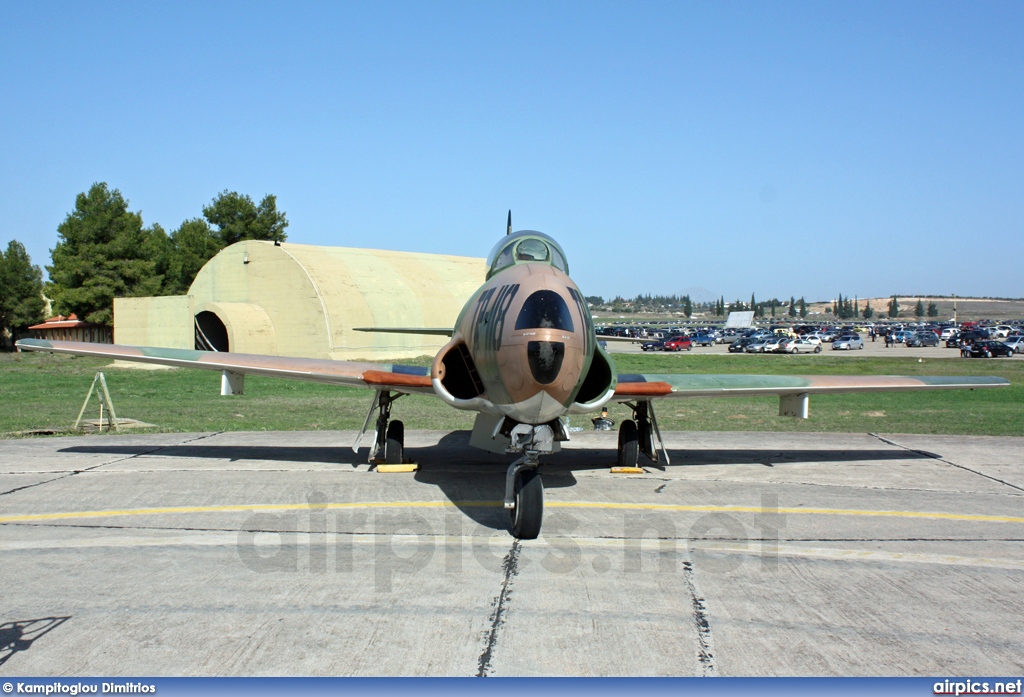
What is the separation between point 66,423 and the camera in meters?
18.8

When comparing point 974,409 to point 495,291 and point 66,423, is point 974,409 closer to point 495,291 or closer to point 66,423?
point 495,291

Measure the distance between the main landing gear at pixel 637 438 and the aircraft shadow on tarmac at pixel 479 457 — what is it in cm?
29

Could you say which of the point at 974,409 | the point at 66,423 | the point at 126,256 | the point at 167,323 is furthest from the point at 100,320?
the point at 974,409

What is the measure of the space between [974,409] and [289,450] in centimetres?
1968

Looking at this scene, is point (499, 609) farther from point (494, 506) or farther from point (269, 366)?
point (269, 366)

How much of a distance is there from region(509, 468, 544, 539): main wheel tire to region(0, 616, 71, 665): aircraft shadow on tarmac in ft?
13.6

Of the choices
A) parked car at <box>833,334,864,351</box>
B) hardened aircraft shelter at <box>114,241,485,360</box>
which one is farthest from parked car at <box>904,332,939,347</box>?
hardened aircraft shelter at <box>114,241,485,360</box>

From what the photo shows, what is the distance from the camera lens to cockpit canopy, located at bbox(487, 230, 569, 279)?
10.6 m

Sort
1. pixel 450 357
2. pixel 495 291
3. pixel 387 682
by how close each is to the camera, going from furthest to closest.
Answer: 1. pixel 450 357
2. pixel 495 291
3. pixel 387 682

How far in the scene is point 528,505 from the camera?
27.1 ft

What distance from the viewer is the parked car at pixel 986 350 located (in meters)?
59.3

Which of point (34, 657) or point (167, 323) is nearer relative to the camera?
point (34, 657)

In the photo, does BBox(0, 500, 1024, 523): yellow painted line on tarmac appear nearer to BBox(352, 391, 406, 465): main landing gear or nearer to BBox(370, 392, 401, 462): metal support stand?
BBox(352, 391, 406, 465): main landing gear

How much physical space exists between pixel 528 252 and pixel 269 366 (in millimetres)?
5282
